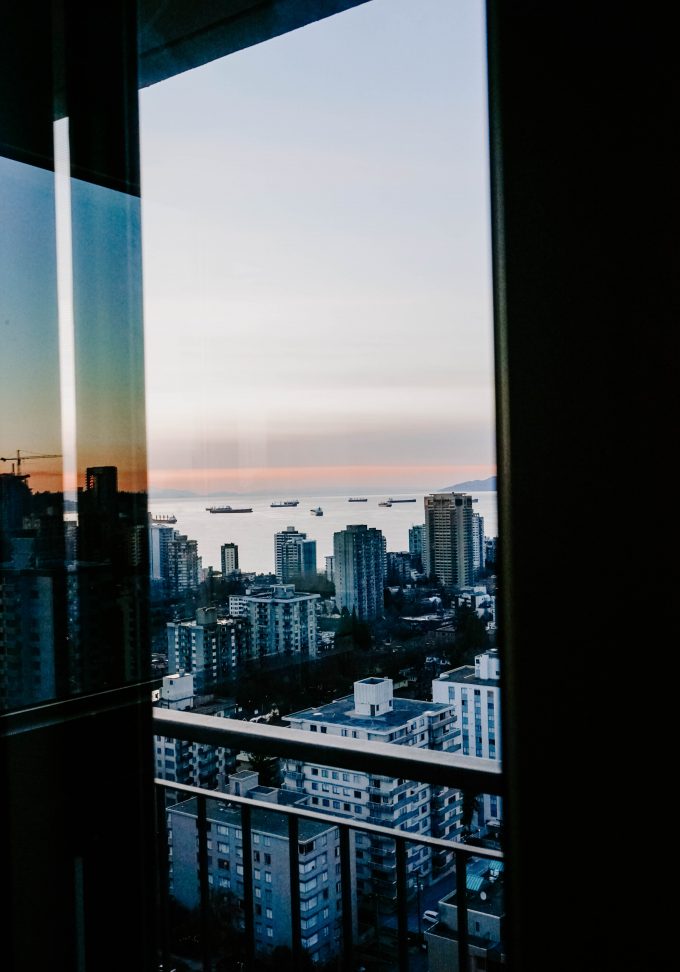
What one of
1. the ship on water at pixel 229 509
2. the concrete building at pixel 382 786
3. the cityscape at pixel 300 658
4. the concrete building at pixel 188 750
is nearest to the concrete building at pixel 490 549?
the cityscape at pixel 300 658

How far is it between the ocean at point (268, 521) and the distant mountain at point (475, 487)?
6 centimetres

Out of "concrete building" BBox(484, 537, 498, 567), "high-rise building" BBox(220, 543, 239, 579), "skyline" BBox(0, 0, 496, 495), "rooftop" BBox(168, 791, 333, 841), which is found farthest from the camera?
"rooftop" BBox(168, 791, 333, 841)

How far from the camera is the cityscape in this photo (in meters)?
0.96

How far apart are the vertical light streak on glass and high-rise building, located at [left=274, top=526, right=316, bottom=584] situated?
0.30 metres

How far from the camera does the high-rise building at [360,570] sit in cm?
106

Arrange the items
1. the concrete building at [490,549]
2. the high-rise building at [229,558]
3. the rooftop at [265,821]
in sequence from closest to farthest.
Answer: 1. the concrete building at [490,549]
2. the high-rise building at [229,558]
3. the rooftop at [265,821]

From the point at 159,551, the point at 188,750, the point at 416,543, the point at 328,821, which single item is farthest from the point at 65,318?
the point at 328,821

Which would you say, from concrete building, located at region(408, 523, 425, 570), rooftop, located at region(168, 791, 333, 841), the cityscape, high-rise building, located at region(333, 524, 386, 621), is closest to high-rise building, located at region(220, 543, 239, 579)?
the cityscape

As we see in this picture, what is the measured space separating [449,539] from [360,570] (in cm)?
16

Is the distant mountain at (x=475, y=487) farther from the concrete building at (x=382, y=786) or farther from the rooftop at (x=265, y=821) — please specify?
the rooftop at (x=265, y=821)

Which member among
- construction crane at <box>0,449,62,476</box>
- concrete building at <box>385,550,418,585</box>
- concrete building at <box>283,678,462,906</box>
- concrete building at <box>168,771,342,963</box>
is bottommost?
concrete building at <box>168,771,342,963</box>

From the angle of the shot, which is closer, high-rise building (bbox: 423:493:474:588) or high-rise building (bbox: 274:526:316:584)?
high-rise building (bbox: 423:493:474:588)

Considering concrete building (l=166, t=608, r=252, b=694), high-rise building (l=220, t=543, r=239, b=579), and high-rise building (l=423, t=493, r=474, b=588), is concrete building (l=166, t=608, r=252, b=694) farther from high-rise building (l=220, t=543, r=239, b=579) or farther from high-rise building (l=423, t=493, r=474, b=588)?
high-rise building (l=423, t=493, r=474, b=588)

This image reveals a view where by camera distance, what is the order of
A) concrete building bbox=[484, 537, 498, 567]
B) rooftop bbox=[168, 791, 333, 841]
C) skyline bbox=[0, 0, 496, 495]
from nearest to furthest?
concrete building bbox=[484, 537, 498, 567], skyline bbox=[0, 0, 496, 495], rooftop bbox=[168, 791, 333, 841]
